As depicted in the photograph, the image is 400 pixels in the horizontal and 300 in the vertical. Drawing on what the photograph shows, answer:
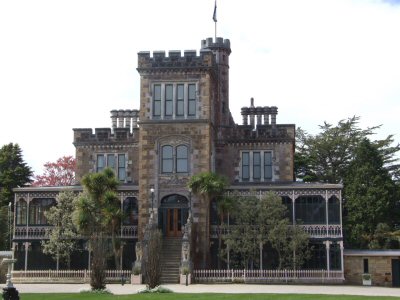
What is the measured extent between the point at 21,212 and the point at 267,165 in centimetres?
1725

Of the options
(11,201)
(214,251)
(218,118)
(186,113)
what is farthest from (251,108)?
(11,201)

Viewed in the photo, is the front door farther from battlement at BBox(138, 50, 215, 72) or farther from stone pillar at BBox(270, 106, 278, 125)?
battlement at BBox(138, 50, 215, 72)

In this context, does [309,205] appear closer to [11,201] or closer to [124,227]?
[124,227]

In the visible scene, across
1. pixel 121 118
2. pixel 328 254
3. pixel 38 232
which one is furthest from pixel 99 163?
pixel 328 254

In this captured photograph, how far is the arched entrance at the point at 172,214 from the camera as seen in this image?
48969 mm

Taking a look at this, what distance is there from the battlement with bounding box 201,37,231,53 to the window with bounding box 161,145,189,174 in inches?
480

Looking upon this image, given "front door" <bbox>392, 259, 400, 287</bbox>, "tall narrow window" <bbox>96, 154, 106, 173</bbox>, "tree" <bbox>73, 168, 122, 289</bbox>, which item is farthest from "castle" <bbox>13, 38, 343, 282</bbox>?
"tall narrow window" <bbox>96, 154, 106, 173</bbox>

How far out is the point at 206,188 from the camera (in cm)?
4653

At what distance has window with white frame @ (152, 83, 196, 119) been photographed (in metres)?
49.2

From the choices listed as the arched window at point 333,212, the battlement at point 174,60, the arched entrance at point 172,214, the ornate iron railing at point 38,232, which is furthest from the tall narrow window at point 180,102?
the arched window at point 333,212

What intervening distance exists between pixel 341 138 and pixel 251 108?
1462cm

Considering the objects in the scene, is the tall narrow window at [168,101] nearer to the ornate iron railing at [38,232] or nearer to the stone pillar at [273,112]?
the ornate iron railing at [38,232]

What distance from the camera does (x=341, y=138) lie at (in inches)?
2721

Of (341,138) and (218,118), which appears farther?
(341,138)
